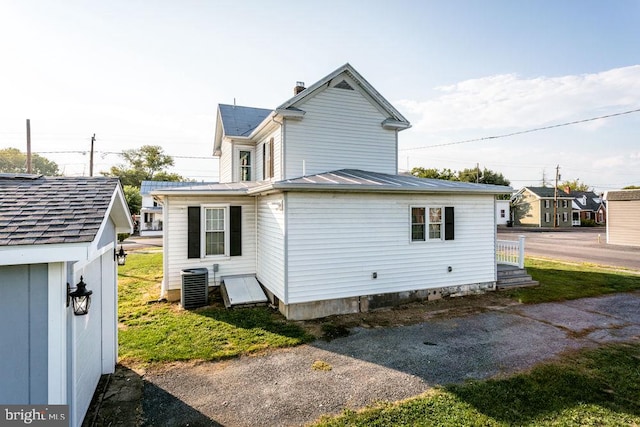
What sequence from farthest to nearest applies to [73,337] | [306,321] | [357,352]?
1. [306,321]
2. [357,352]
3. [73,337]

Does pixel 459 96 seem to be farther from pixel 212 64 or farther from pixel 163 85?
pixel 163 85

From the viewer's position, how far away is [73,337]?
3107 millimetres

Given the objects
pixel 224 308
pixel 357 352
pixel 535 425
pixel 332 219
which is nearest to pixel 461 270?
pixel 332 219

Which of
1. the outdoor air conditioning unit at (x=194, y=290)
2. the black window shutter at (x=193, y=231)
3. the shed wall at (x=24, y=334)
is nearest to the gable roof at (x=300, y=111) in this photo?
the black window shutter at (x=193, y=231)

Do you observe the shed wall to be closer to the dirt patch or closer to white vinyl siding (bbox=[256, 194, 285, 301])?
the dirt patch

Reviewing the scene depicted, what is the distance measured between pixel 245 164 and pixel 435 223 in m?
8.42

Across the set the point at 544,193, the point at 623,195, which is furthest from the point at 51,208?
the point at 544,193

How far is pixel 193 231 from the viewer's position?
9.45 metres

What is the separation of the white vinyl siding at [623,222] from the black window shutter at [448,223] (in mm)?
23242

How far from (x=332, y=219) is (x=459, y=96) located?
1197cm

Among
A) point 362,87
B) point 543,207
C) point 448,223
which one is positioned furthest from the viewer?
point 543,207

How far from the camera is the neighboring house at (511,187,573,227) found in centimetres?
4462

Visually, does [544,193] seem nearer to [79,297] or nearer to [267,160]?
[267,160]

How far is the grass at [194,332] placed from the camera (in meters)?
5.81
